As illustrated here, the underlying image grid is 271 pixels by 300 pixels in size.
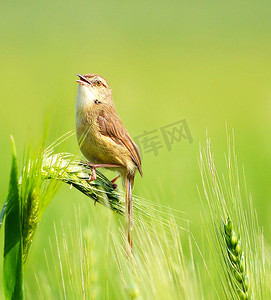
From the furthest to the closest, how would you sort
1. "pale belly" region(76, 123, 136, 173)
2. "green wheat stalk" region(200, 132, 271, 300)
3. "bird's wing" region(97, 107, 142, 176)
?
"bird's wing" region(97, 107, 142, 176) → "pale belly" region(76, 123, 136, 173) → "green wheat stalk" region(200, 132, 271, 300)

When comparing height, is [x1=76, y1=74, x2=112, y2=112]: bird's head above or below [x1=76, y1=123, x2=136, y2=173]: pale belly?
above

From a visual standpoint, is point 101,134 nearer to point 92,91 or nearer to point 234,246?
point 92,91

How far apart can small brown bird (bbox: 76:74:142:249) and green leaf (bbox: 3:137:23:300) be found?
1778 millimetres

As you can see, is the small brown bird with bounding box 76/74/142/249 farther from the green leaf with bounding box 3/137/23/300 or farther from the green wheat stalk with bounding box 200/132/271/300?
the green leaf with bounding box 3/137/23/300

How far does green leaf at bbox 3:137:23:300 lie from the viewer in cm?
201

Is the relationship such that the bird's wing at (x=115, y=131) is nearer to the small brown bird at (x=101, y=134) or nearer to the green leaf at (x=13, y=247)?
the small brown bird at (x=101, y=134)

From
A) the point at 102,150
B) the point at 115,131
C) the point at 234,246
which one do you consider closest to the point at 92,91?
the point at 115,131

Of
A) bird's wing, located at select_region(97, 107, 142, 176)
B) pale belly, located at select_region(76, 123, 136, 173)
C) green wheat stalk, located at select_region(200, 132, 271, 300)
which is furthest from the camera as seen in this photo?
bird's wing, located at select_region(97, 107, 142, 176)

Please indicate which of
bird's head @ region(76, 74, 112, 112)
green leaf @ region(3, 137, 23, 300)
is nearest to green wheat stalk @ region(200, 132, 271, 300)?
green leaf @ region(3, 137, 23, 300)

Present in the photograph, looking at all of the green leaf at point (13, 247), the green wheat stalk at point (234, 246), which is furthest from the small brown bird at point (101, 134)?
the green leaf at point (13, 247)

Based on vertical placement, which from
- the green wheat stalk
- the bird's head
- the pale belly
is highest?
the bird's head

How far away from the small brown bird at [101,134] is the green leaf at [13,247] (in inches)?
70.0

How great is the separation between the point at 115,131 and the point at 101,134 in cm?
11

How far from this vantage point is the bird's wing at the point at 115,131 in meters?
4.03
